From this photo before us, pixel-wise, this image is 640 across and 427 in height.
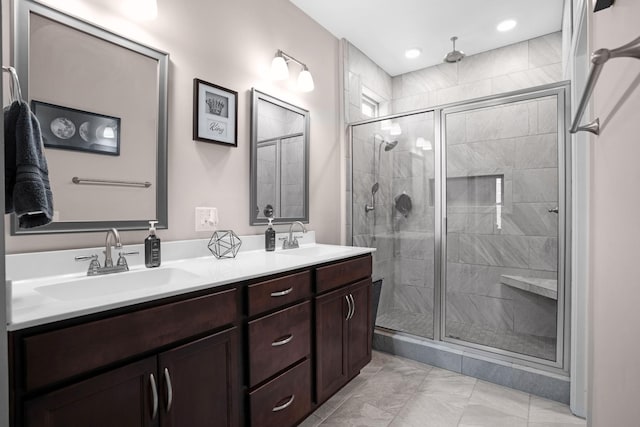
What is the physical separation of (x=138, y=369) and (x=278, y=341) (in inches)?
23.9

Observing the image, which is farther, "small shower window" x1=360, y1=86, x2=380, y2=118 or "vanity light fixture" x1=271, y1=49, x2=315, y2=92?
"small shower window" x1=360, y1=86, x2=380, y2=118

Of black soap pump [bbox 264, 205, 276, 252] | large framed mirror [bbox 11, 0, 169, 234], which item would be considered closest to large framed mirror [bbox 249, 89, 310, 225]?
black soap pump [bbox 264, 205, 276, 252]

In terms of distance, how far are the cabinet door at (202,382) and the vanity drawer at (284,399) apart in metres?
0.11

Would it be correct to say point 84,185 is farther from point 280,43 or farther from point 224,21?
point 280,43

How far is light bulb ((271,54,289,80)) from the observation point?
2.14 m

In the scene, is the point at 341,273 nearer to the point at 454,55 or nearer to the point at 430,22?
the point at 430,22

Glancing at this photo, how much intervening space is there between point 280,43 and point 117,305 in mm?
2020

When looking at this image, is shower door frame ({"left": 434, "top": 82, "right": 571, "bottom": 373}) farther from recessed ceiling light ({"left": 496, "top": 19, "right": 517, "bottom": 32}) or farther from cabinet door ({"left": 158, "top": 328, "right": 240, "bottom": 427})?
cabinet door ({"left": 158, "top": 328, "right": 240, "bottom": 427})

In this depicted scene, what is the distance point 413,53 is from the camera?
3129 millimetres

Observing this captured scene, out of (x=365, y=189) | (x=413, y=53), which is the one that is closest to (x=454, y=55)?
(x=413, y=53)

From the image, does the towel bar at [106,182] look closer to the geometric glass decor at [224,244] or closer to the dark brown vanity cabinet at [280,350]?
the geometric glass decor at [224,244]

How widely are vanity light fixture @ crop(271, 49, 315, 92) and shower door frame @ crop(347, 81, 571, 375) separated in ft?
3.07

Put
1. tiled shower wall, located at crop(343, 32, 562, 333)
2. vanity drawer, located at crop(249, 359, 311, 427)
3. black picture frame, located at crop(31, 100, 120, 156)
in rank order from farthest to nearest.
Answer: tiled shower wall, located at crop(343, 32, 562, 333) → vanity drawer, located at crop(249, 359, 311, 427) → black picture frame, located at crop(31, 100, 120, 156)

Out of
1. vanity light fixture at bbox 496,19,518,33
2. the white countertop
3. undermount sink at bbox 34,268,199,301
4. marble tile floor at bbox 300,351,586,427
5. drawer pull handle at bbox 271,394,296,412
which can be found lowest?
marble tile floor at bbox 300,351,586,427
